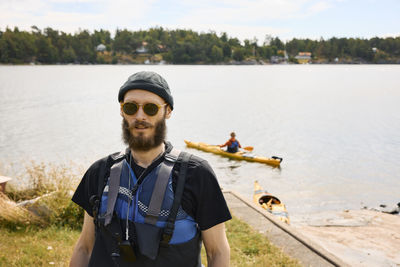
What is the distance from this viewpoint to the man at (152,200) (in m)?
2.06

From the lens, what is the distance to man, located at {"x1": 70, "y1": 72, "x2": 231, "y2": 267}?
2.06 meters

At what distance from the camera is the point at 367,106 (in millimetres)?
52406

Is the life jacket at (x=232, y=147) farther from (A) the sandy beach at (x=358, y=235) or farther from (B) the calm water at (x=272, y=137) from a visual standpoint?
(A) the sandy beach at (x=358, y=235)

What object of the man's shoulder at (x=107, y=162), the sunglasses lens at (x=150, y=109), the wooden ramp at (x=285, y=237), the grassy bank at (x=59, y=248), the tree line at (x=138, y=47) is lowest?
the wooden ramp at (x=285, y=237)

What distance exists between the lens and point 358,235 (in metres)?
9.80

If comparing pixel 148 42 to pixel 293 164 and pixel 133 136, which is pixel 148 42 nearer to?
pixel 293 164

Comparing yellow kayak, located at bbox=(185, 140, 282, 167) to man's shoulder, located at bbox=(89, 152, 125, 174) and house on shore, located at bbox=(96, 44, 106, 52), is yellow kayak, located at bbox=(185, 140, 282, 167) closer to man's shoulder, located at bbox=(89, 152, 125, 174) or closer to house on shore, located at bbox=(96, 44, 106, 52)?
man's shoulder, located at bbox=(89, 152, 125, 174)

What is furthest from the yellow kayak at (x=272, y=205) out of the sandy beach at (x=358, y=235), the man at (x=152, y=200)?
the man at (x=152, y=200)

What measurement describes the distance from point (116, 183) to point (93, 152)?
2500 centimetres

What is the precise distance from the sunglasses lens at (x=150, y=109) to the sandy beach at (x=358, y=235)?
538 centimetres

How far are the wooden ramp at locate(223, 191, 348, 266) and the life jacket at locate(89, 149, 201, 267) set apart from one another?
156 inches

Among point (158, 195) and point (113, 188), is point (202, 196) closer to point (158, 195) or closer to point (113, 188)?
point (158, 195)

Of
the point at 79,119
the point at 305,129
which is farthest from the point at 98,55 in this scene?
the point at 305,129

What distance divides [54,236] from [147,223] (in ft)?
15.7
